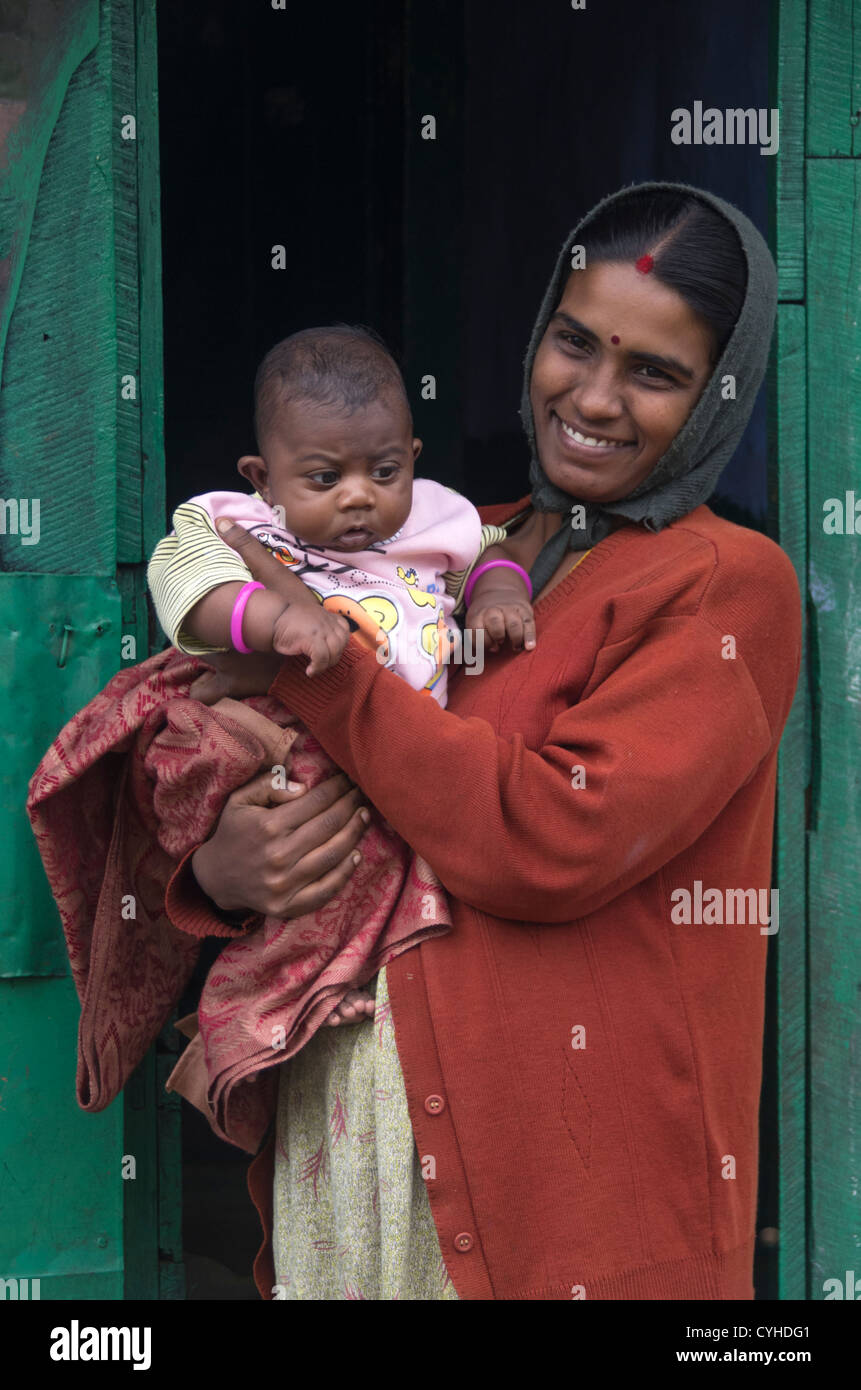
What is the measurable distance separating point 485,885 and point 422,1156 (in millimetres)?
343

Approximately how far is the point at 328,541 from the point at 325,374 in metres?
0.22

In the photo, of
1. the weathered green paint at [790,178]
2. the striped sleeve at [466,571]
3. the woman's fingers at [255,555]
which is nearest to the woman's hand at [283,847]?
the woman's fingers at [255,555]

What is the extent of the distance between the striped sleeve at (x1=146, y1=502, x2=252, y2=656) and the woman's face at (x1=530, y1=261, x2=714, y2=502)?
518 millimetres

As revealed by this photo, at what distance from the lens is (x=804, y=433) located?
2154 mm

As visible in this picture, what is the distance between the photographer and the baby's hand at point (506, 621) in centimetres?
174

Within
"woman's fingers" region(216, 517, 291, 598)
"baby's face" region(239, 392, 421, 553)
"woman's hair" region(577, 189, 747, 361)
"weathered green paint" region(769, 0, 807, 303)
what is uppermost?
"weathered green paint" region(769, 0, 807, 303)

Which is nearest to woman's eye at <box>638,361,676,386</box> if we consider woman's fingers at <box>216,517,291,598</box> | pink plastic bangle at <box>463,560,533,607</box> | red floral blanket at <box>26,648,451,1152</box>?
pink plastic bangle at <box>463,560,533,607</box>

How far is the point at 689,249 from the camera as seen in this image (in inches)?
68.1

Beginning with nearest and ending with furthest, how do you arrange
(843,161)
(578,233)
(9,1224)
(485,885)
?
(485,885), (578,233), (9,1224), (843,161)

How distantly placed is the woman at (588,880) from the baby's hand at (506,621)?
1.1 inches

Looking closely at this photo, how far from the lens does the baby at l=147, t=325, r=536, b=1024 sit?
62.3 inches

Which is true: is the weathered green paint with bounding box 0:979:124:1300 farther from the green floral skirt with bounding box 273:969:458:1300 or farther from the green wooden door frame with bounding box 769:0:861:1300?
the green wooden door frame with bounding box 769:0:861:1300

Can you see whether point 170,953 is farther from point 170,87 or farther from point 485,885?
point 170,87
